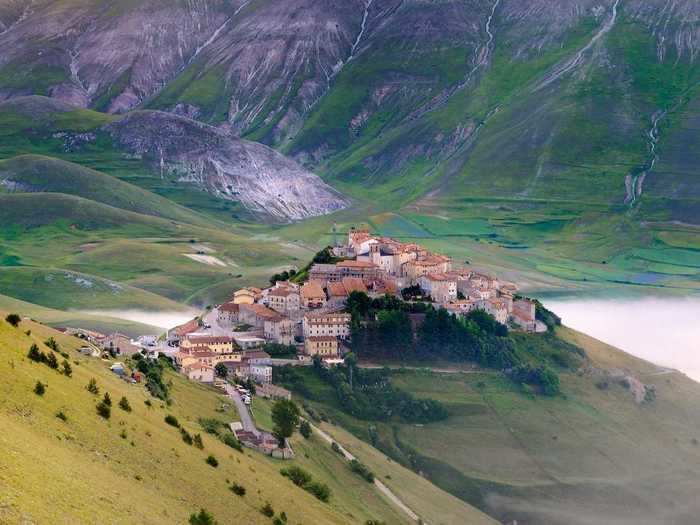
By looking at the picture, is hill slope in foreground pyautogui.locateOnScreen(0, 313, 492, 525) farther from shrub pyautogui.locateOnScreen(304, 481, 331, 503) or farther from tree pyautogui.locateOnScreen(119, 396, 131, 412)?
shrub pyautogui.locateOnScreen(304, 481, 331, 503)

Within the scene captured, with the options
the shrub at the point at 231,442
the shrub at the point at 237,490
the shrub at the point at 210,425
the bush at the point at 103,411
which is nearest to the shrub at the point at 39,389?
the bush at the point at 103,411

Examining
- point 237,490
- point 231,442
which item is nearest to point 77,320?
point 231,442

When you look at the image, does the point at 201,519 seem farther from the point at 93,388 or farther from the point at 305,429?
the point at 305,429

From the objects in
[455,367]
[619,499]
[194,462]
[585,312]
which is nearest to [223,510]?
[194,462]

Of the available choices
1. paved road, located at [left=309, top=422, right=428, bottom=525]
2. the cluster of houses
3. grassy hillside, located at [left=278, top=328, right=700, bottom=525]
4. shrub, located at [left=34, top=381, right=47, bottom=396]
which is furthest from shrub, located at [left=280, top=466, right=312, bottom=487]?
shrub, located at [left=34, top=381, right=47, bottom=396]

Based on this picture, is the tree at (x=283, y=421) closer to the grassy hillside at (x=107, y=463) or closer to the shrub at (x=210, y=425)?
the shrub at (x=210, y=425)
